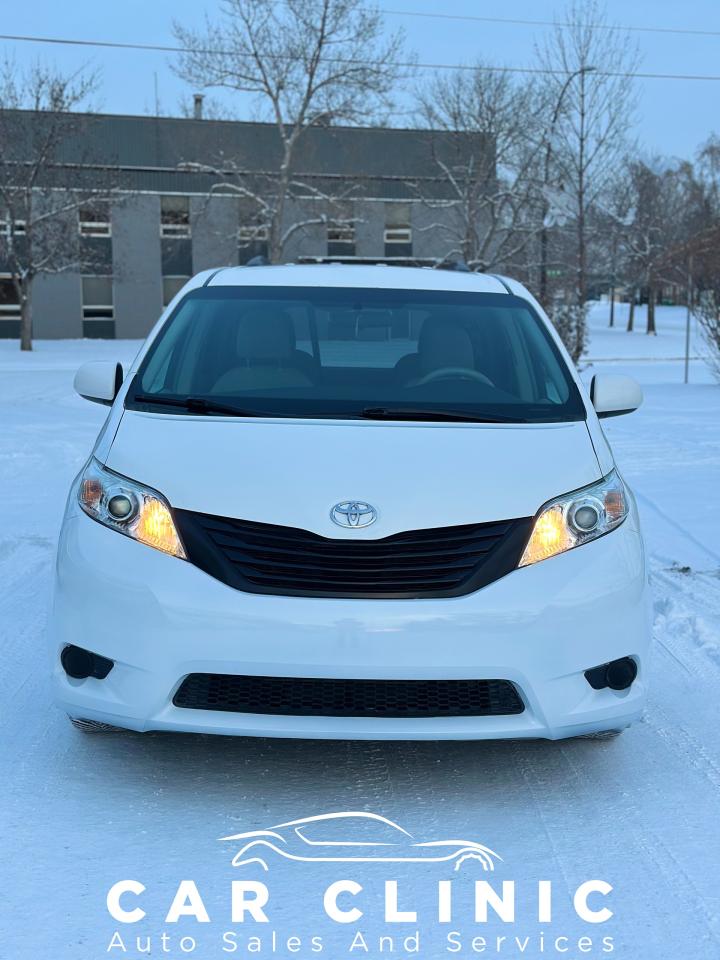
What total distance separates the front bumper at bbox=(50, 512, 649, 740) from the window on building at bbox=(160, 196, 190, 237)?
48.7m

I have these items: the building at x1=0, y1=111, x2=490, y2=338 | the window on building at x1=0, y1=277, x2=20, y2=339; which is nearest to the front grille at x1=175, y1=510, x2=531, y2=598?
the building at x1=0, y1=111, x2=490, y2=338

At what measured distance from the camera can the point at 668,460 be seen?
11.1 metres

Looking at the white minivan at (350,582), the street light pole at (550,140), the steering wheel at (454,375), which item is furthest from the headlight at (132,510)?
the street light pole at (550,140)

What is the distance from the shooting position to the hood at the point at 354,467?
3330 millimetres

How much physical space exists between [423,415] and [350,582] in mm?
889

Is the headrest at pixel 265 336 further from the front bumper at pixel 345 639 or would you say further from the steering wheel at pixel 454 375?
the front bumper at pixel 345 639

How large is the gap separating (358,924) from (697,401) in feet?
54.3

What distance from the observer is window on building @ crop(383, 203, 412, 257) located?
168ft

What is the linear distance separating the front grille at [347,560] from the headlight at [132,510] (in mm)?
72

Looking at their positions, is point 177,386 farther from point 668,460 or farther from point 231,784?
point 668,460

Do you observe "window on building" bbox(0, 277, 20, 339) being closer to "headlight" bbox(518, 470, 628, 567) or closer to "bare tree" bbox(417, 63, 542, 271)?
"bare tree" bbox(417, 63, 542, 271)

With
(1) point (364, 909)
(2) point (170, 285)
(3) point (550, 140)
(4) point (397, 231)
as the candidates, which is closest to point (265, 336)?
(1) point (364, 909)

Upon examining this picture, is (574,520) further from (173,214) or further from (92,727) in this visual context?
(173,214)

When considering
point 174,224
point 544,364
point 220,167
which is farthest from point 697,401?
point 174,224
